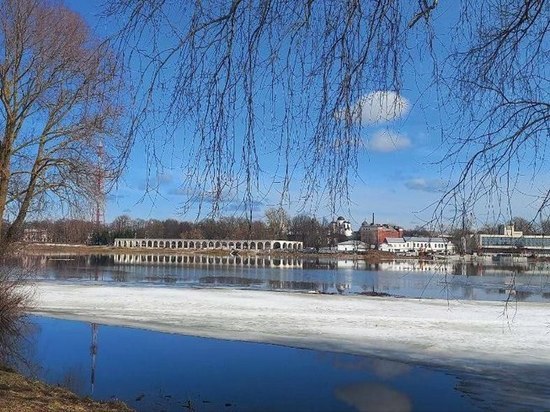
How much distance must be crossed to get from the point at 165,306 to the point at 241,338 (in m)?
7.57

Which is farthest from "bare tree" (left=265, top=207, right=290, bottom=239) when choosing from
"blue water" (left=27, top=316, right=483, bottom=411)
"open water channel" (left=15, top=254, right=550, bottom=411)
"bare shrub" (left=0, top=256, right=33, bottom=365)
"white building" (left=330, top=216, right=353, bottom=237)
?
"bare shrub" (left=0, top=256, right=33, bottom=365)

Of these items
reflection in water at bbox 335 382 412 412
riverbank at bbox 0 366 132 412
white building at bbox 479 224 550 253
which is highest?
white building at bbox 479 224 550 253

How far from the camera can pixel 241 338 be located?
1630 cm

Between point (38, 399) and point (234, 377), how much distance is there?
14.8 ft

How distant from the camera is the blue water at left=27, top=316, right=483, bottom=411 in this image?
33.7ft

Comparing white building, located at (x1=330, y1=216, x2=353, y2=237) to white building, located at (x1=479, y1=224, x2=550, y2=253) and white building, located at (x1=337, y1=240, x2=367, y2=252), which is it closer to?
white building, located at (x1=337, y1=240, x2=367, y2=252)

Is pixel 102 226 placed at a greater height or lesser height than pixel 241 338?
greater

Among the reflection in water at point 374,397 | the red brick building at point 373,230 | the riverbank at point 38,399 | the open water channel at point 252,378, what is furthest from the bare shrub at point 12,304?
the red brick building at point 373,230

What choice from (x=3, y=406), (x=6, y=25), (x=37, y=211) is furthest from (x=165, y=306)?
(x=3, y=406)

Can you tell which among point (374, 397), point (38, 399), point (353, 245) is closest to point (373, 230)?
point (353, 245)

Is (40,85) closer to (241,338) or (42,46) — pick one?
(42,46)

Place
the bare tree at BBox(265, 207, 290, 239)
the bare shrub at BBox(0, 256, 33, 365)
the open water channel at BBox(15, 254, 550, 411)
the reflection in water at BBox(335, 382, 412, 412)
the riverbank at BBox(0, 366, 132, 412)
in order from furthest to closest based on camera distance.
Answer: the bare shrub at BBox(0, 256, 33, 365), the open water channel at BBox(15, 254, 550, 411), the reflection in water at BBox(335, 382, 412, 412), the riverbank at BBox(0, 366, 132, 412), the bare tree at BBox(265, 207, 290, 239)

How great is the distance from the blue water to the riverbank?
96 centimetres

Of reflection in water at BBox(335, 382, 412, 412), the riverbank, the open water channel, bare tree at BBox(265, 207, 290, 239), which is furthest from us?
the open water channel
